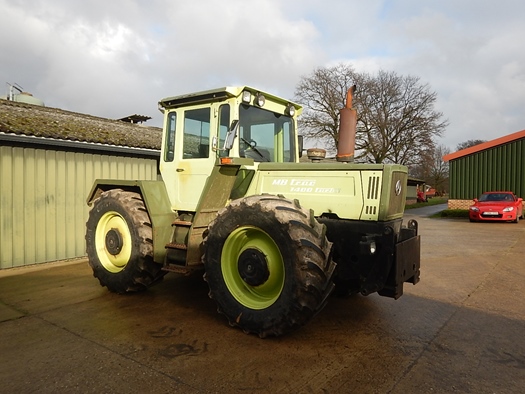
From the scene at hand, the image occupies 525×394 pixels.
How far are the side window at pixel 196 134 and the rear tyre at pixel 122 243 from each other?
0.99 metres

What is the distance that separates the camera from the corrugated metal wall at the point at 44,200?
6.67 m

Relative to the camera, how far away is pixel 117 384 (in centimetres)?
288

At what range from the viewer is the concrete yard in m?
2.93

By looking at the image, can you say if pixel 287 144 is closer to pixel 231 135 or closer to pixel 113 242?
pixel 231 135

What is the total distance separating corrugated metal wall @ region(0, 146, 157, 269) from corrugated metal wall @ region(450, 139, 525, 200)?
720 inches

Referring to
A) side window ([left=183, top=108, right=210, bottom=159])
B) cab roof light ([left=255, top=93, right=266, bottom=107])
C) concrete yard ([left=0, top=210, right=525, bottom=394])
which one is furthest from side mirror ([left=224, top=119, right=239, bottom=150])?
concrete yard ([left=0, top=210, right=525, bottom=394])

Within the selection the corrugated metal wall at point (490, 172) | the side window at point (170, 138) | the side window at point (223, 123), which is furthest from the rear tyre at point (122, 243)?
the corrugated metal wall at point (490, 172)

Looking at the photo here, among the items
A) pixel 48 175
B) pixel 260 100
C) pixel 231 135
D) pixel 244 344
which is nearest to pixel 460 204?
pixel 260 100

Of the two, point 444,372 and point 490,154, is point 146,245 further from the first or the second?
point 490,154

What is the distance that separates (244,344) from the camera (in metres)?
3.56

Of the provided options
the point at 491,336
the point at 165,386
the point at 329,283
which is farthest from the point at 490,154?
the point at 165,386

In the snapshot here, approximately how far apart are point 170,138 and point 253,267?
2.31m

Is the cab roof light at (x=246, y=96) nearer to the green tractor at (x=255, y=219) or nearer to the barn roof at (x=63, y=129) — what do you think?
the green tractor at (x=255, y=219)

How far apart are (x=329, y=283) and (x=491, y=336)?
76.7 inches
